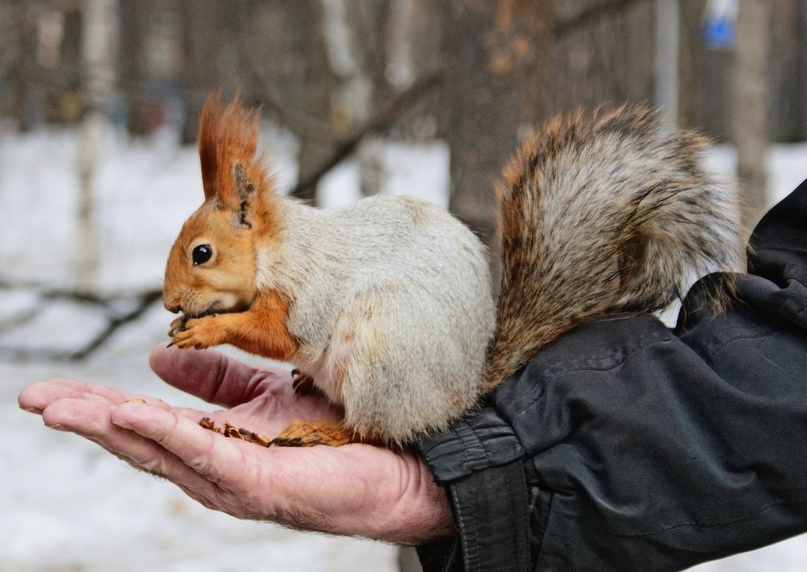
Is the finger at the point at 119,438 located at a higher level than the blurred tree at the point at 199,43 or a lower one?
lower

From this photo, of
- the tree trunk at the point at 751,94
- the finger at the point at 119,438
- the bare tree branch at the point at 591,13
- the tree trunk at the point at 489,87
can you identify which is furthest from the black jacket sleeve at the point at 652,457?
the tree trunk at the point at 751,94

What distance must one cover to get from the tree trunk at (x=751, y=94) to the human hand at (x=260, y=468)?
10.5 feet

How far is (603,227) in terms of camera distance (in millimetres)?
1166

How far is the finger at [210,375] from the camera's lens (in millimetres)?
1343

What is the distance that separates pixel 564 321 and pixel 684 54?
180 cm

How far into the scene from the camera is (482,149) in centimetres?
179

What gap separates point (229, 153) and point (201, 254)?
155 millimetres

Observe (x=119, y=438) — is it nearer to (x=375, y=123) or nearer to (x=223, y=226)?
(x=223, y=226)

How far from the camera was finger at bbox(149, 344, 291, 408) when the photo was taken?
4.41 feet

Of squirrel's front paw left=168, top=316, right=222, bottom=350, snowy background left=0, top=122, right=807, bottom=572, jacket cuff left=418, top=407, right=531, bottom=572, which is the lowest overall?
snowy background left=0, top=122, right=807, bottom=572

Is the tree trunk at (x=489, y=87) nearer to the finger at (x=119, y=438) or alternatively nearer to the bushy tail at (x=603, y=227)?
the bushy tail at (x=603, y=227)

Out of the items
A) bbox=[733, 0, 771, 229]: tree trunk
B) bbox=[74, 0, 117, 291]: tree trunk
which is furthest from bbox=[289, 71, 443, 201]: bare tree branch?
bbox=[74, 0, 117, 291]: tree trunk

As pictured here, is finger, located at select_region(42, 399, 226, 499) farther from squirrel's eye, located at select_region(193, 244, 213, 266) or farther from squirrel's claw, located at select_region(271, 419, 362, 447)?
squirrel's eye, located at select_region(193, 244, 213, 266)

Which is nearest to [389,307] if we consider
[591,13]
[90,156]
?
[591,13]
